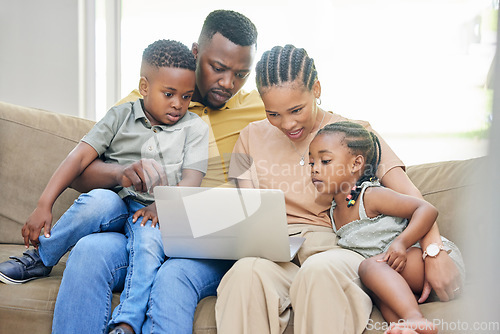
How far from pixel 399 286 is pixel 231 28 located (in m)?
1.00

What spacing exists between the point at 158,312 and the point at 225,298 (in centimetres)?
16

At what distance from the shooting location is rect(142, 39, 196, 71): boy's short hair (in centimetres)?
155

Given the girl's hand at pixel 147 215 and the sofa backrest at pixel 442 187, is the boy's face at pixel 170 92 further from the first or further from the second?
the sofa backrest at pixel 442 187

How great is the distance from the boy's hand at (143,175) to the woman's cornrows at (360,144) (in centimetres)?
46

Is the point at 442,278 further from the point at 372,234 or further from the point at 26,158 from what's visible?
the point at 26,158

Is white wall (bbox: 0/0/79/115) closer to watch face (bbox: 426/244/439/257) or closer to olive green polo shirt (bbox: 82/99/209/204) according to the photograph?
olive green polo shirt (bbox: 82/99/209/204)

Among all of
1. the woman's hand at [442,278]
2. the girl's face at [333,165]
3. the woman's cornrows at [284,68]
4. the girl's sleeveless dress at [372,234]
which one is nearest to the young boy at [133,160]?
the woman's cornrows at [284,68]

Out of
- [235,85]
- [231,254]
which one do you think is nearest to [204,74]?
[235,85]

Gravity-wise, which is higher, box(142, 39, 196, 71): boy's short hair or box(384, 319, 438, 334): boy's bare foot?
box(142, 39, 196, 71): boy's short hair

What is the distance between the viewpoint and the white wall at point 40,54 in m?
2.21

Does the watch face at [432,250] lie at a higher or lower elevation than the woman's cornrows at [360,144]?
lower

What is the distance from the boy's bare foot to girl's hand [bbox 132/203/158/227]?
65 centimetres

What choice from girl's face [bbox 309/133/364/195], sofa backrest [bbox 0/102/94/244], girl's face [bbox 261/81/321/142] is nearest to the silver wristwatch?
girl's face [bbox 309/133/364/195]

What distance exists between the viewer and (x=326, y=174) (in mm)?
1356
